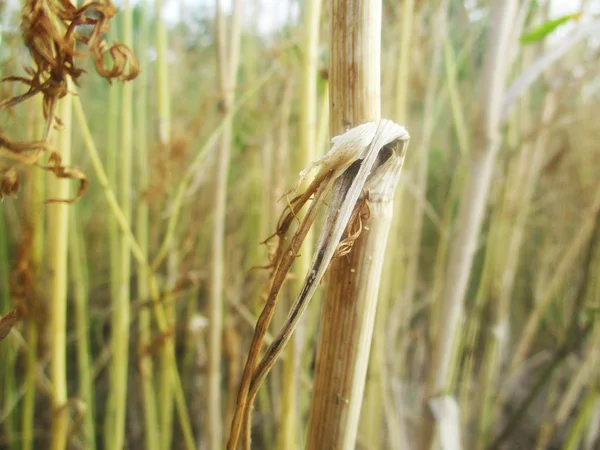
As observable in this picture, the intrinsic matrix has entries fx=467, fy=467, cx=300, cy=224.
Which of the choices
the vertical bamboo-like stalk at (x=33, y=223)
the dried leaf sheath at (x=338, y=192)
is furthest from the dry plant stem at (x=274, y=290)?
the vertical bamboo-like stalk at (x=33, y=223)

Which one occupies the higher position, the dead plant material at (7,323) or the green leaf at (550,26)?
the green leaf at (550,26)

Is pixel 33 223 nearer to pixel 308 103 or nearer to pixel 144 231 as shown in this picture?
pixel 144 231

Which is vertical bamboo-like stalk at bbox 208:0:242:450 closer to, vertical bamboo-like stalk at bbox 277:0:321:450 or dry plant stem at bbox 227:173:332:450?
vertical bamboo-like stalk at bbox 277:0:321:450

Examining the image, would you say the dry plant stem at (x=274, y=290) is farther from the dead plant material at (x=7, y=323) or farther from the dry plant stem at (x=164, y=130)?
the dry plant stem at (x=164, y=130)

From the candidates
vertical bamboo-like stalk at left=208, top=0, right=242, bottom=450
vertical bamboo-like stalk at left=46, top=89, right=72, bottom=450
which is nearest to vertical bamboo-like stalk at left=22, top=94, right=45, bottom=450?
vertical bamboo-like stalk at left=46, top=89, right=72, bottom=450

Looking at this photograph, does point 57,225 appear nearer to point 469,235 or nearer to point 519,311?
point 469,235

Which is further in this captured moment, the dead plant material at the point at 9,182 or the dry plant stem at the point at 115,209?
the dry plant stem at the point at 115,209

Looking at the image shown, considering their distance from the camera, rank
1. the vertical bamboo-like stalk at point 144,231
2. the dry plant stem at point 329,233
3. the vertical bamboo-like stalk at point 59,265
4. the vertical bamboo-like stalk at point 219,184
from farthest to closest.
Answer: the vertical bamboo-like stalk at point 144,231 → the vertical bamboo-like stalk at point 219,184 → the vertical bamboo-like stalk at point 59,265 → the dry plant stem at point 329,233
